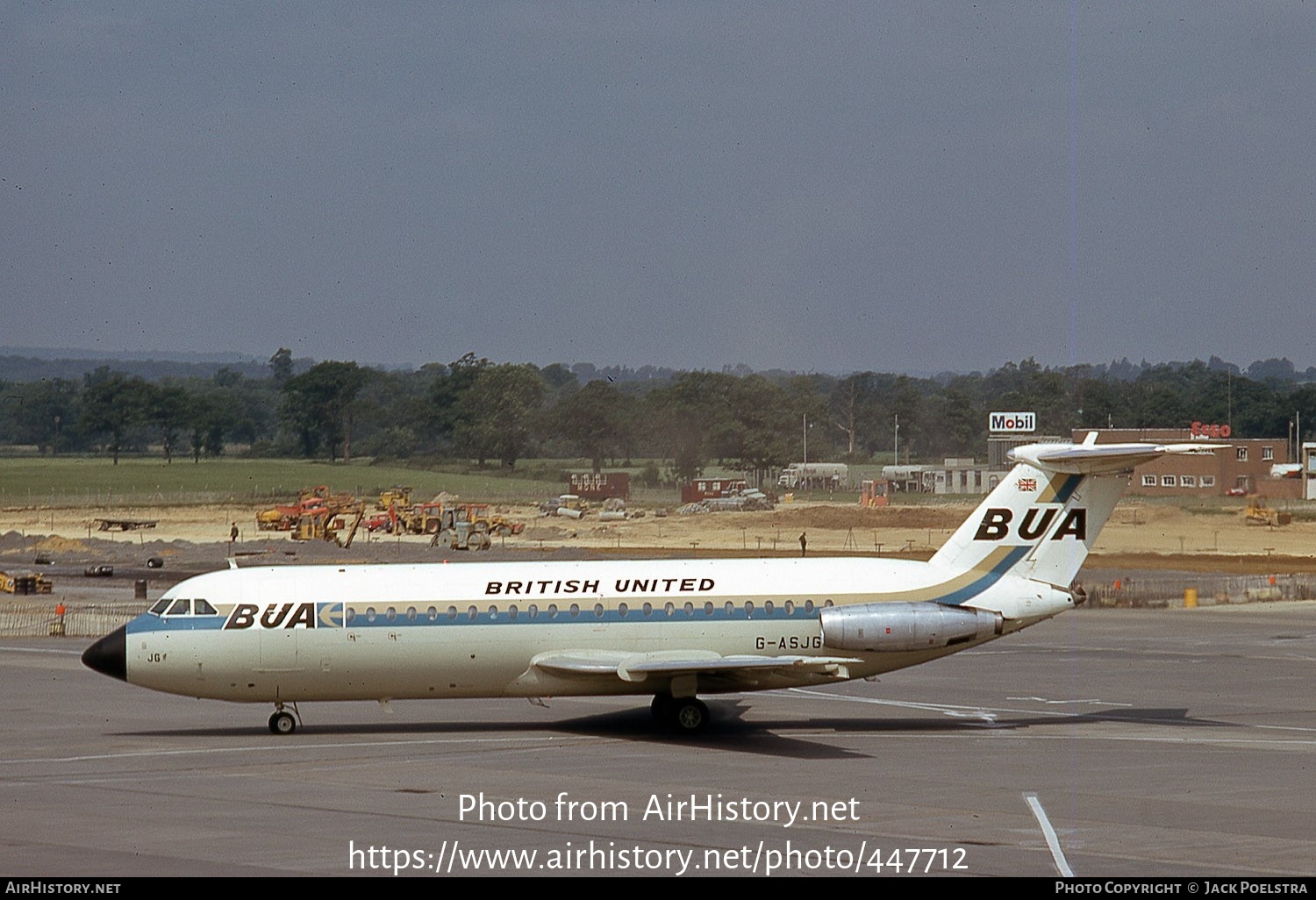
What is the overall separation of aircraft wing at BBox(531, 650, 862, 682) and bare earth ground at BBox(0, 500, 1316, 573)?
179 ft

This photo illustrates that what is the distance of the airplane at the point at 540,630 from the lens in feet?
100

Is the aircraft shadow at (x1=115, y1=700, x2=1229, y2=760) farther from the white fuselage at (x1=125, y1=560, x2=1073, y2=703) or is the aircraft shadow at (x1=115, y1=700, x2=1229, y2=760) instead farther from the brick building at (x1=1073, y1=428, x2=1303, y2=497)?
the brick building at (x1=1073, y1=428, x2=1303, y2=497)

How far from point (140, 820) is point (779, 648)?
1324 centimetres

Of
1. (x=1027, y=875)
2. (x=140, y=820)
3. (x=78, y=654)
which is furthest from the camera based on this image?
(x=78, y=654)

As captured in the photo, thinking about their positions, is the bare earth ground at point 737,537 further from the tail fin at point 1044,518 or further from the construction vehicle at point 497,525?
the tail fin at point 1044,518

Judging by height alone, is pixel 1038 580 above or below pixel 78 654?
above

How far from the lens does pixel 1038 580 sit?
107 ft

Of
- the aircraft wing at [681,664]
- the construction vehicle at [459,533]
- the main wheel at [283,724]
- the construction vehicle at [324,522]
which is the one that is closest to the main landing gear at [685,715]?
the aircraft wing at [681,664]

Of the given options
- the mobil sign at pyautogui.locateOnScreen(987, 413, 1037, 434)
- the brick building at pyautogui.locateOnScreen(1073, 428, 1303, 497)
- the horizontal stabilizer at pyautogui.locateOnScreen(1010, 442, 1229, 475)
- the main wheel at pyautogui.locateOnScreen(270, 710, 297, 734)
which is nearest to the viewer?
the horizontal stabilizer at pyautogui.locateOnScreen(1010, 442, 1229, 475)

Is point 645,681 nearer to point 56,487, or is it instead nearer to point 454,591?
point 454,591

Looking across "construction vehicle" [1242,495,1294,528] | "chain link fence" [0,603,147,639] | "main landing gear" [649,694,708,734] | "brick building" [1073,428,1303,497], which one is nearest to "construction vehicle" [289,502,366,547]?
"chain link fence" [0,603,147,639]

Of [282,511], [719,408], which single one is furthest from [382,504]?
[719,408]

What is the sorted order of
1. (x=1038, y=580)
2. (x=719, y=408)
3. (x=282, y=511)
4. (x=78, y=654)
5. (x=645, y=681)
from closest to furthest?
1. (x=645, y=681)
2. (x=1038, y=580)
3. (x=78, y=654)
4. (x=282, y=511)
5. (x=719, y=408)

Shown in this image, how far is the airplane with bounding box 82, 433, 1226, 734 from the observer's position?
100 feet
